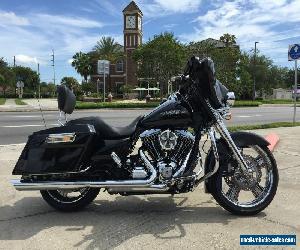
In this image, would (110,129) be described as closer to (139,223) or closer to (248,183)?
(139,223)

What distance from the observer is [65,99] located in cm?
473

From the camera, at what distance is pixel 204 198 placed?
5383 millimetres

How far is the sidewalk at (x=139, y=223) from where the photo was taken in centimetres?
406

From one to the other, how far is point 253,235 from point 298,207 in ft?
3.75

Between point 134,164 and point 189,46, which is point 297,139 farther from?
point 189,46

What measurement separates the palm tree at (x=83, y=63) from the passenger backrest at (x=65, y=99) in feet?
296

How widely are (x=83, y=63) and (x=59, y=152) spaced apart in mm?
91287

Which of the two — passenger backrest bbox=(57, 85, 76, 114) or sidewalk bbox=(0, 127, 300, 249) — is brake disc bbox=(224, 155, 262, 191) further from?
passenger backrest bbox=(57, 85, 76, 114)

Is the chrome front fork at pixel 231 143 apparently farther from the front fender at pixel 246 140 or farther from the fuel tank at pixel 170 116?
the fuel tank at pixel 170 116

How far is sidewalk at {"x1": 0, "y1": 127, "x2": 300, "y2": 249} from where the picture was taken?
160 inches

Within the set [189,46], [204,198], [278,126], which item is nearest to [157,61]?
[189,46]

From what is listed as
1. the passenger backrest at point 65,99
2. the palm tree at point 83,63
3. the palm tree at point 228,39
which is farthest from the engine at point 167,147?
the palm tree at point 83,63

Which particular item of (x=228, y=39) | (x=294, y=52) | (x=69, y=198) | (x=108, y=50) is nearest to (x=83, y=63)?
(x=108, y=50)

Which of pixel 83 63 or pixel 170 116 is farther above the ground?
pixel 83 63
